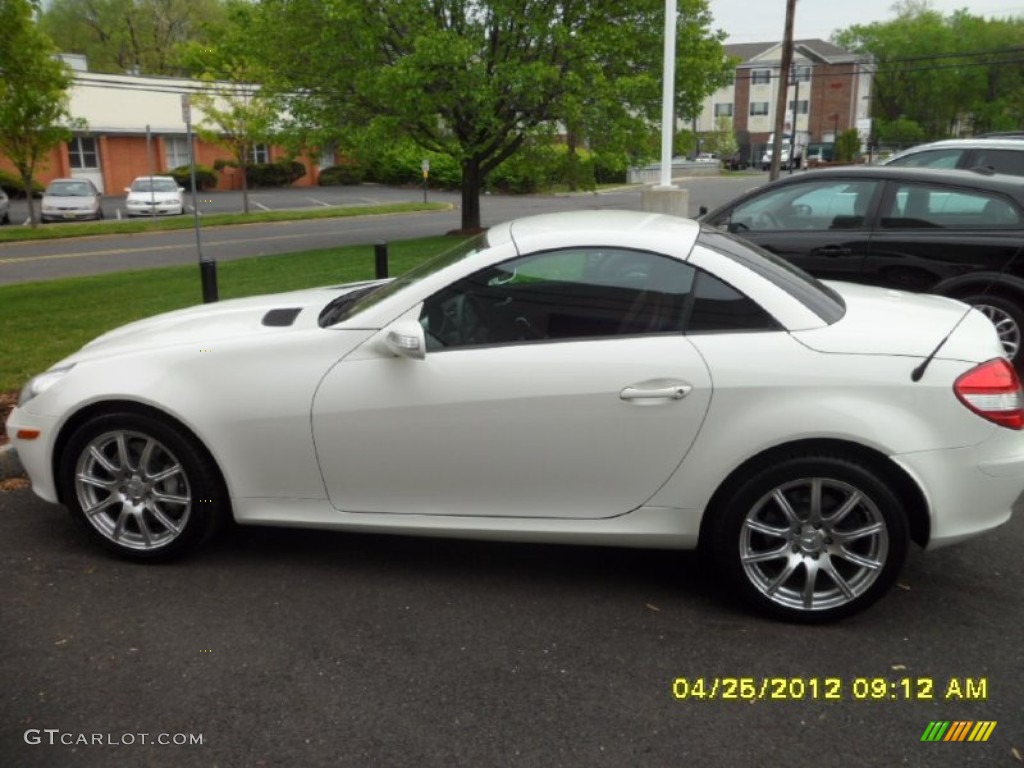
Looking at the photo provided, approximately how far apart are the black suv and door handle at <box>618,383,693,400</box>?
350 centimetres

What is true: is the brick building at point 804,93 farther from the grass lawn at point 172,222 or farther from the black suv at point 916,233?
the black suv at point 916,233

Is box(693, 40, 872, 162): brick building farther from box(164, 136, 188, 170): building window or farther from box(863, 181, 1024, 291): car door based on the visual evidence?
box(863, 181, 1024, 291): car door

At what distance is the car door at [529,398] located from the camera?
3553mm

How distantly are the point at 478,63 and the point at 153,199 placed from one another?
16921mm

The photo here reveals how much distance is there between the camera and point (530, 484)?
3.68m

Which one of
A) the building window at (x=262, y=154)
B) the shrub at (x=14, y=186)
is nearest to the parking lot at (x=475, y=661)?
the shrub at (x=14, y=186)

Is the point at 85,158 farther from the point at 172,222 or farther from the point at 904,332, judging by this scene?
the point at 904,332

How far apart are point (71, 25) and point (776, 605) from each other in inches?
3187

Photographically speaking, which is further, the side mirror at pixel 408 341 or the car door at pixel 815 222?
the car door at pixel 815 222

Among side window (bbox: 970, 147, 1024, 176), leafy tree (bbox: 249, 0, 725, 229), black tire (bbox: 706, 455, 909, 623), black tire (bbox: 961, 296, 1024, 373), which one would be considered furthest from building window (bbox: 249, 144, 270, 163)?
black tire (bbox: 706, 455, 909, 623)

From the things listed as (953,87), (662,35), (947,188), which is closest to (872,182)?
(947,188)

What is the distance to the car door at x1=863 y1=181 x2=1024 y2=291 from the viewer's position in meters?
Answer: 6.68

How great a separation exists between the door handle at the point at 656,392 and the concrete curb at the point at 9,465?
370 centimetres

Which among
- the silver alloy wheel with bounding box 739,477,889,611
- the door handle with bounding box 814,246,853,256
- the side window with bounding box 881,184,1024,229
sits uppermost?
the side window with bounding box 881,184,1024,229
